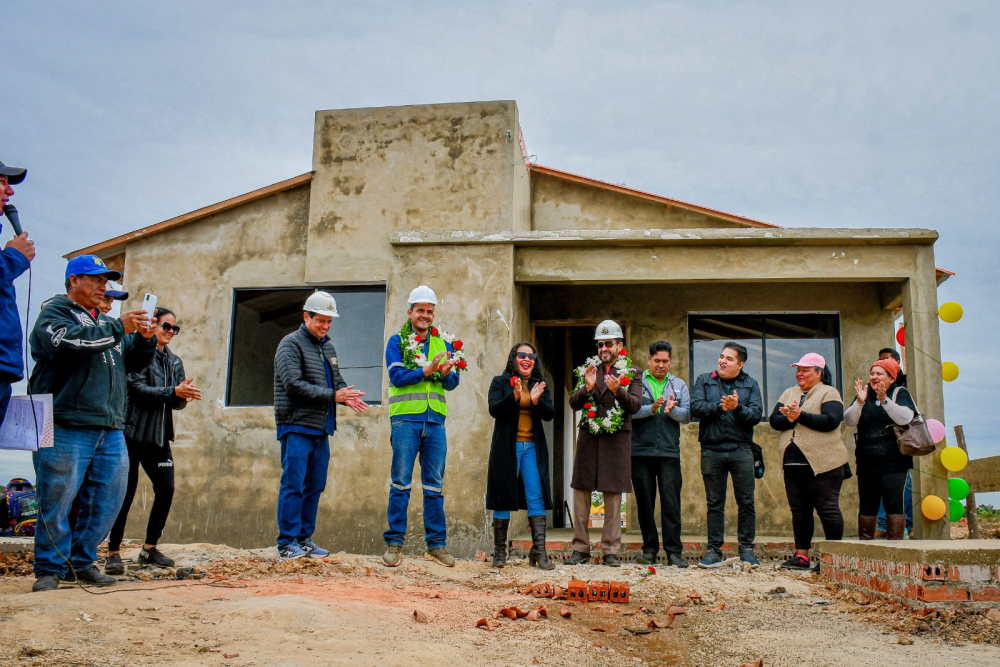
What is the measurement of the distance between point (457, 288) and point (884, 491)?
183 inches

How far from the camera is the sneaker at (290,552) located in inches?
247

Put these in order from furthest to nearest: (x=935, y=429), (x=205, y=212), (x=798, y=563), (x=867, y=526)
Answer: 1. (x=205, y=212)
2. (x=935, y=429)
3. (x=867, y=526)
4. (x=798, y=563)

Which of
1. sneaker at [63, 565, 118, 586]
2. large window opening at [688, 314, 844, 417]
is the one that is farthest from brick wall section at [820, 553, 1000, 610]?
large window opening at [688, 314, 844, 417]

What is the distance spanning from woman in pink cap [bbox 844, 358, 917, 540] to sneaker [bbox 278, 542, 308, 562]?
4818mm

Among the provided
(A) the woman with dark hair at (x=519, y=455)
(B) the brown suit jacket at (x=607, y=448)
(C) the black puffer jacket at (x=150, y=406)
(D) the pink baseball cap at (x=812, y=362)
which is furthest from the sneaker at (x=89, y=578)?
(D) the pink baseball cap at (x=812, y=362)

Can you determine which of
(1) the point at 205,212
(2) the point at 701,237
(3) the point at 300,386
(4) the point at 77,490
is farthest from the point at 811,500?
(1) the point at 205,212

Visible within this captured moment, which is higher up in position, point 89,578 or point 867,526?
point 867,526

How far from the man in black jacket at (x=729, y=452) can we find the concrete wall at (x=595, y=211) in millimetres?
3754

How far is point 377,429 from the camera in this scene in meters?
9.19

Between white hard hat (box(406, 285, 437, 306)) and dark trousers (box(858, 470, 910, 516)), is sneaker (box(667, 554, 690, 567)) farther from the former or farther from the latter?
white hard hat (box(406, 285, 437, 306))

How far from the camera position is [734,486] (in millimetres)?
7430

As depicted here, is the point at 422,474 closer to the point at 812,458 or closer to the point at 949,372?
the point at 812,458

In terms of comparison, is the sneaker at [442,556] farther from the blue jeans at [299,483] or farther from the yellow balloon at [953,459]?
the yellow balloon at [953,459]

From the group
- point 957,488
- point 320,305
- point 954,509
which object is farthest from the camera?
point 954,509
